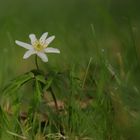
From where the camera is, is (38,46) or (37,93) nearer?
(37,93)

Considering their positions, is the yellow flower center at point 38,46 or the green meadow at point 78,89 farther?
the yellow flower center at point 38,46

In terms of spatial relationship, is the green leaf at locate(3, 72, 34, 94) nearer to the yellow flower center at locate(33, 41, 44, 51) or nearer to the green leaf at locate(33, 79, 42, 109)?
the green leaf at locate(33, 79, 42, 109)

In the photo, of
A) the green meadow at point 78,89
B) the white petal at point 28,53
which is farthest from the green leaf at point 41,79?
the white petal at point 28,53

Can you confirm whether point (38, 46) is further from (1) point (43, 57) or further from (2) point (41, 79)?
(2) point (41, 79)

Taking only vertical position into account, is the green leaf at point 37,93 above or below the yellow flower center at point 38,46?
below

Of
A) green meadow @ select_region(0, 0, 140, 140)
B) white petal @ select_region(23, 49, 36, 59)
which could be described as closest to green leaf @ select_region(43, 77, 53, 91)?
green meadow @ select_region(0, 0, 140, 140)

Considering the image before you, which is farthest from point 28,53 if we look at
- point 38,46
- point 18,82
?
point 18,82

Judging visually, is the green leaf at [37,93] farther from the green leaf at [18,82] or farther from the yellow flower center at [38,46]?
the yellow flower center at [38,46]

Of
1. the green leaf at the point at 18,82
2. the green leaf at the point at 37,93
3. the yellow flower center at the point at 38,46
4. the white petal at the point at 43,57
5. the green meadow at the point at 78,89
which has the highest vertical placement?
the yellow flower center at the point at 38,46
